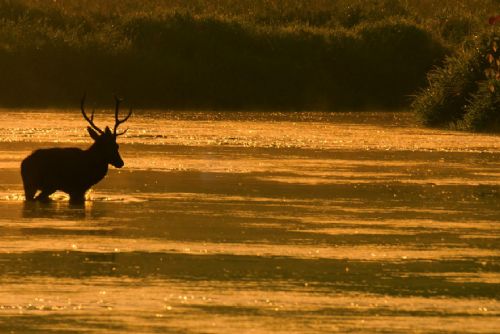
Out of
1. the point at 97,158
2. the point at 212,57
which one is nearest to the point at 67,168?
the point at 97,158

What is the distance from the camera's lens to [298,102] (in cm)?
4794

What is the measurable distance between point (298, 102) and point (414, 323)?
3604 centimetres

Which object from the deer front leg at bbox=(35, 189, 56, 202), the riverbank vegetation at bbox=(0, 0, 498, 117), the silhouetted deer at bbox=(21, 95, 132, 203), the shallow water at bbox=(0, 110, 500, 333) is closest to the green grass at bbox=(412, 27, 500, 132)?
the riverbank vegetation at bbox=(0, 0, 498, 117)

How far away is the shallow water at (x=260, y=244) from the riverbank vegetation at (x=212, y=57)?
16.1m

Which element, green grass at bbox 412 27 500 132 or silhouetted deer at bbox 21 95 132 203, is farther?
green grass at bbox 412 27 500 132

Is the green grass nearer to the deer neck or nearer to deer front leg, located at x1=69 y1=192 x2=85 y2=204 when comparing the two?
the deer neck

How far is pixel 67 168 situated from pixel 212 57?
94.5 ft

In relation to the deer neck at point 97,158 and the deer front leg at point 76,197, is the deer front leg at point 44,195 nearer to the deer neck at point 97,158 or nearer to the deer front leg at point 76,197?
the deer front leg at point 76,197

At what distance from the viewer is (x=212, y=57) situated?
4959 centimetres

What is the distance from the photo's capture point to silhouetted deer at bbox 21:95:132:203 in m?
20.7

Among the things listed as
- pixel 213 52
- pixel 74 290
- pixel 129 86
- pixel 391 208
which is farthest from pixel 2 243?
pixel 213 52

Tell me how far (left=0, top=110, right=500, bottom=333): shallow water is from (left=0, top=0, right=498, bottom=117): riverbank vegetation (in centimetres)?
1607

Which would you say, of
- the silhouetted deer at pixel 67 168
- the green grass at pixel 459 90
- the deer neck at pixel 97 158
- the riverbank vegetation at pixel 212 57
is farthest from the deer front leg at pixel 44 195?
the riverbank vegetation at pixel 212 57

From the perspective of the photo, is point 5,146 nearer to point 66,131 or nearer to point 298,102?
point 66,131
